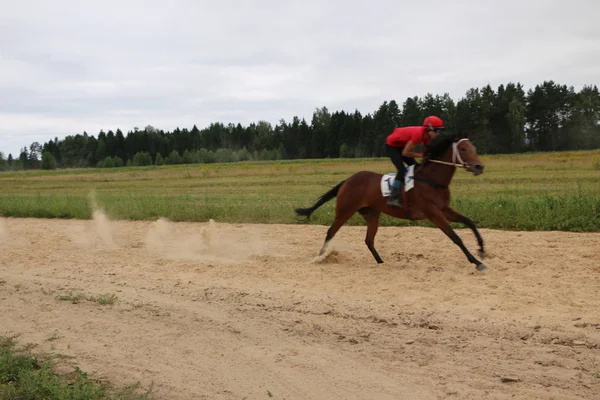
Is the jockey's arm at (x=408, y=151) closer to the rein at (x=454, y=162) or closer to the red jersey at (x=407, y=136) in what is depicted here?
the red jersey at (x=407, y=136)

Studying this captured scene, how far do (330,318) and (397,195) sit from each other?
402 cm

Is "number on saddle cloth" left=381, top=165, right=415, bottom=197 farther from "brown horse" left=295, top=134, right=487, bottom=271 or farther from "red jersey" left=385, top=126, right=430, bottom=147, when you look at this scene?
"red jersey" left=385, top=126, right=430, bottom=147

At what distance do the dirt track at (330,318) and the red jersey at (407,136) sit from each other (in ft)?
7.80

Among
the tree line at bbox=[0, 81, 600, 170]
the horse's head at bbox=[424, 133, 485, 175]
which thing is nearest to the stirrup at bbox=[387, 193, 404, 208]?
the horse's head at bbox=[424, 133, 485, 175]

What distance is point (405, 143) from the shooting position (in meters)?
10.9

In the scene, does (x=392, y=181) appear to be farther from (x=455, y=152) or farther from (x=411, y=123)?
(x=411, y=123)

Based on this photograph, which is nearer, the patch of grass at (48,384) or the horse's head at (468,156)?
the patch of grass at (48,384)

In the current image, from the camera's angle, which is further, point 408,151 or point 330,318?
point 408,151

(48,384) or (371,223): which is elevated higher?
(371,223)

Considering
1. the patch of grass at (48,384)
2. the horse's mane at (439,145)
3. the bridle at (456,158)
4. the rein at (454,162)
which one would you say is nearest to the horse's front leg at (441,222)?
the rein at (454,162)

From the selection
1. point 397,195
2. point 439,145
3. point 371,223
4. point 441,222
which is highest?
point 439,145

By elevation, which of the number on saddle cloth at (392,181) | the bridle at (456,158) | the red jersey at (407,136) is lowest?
the number on saddle cloth at (392,181)

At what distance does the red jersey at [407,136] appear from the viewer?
10484 mm

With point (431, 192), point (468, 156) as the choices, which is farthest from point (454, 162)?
point (431, 192)
